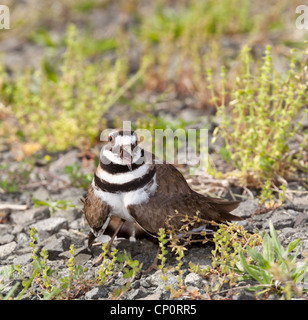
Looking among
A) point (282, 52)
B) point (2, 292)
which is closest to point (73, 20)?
point (282, 52)

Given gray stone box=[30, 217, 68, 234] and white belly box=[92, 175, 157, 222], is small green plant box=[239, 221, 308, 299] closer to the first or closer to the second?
white belly box=[92, 175, 157, 222]

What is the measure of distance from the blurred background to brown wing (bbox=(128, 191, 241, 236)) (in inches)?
18.5

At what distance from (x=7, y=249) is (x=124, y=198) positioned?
3.75ft

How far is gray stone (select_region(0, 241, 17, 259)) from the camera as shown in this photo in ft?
12.6

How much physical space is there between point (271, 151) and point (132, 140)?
5.19 feet

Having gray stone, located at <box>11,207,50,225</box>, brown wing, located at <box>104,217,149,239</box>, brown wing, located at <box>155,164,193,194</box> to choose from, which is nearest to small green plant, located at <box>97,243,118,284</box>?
brown wing, located at <box>104,217,149,239</box>

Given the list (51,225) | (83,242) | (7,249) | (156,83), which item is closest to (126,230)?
(83,242)

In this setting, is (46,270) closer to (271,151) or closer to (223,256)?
(223,256)

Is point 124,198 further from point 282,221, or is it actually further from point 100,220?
point 282,221

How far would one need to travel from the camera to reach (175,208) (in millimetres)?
3469

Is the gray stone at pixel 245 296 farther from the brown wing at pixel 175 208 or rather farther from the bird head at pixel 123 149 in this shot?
the bird head at pixel 123 149

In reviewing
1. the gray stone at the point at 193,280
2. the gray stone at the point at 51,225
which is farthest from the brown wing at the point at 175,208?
the gray stone at the point at 51,225

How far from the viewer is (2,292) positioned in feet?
10.8

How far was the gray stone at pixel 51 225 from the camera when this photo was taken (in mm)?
4094
